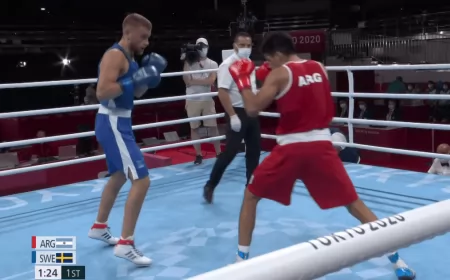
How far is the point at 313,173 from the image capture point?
214cm

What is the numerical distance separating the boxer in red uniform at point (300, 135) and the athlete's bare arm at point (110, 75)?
1.91 feet

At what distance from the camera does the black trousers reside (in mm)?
3453

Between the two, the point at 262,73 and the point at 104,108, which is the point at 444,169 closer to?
the point at 262,73

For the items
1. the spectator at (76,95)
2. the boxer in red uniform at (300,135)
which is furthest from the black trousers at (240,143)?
the spectator at (76,95)

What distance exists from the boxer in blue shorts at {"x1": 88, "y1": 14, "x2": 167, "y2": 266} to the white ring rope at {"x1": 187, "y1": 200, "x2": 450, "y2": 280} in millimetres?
1703

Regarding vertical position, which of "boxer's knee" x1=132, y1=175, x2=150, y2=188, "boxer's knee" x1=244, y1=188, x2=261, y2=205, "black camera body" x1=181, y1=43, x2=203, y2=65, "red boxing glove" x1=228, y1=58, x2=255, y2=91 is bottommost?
"boxer's knee" x1=244, y1=188, x2=261, y2=205

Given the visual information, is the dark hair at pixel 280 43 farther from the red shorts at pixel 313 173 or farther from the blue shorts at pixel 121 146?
the blue shorts at pixel 121 146

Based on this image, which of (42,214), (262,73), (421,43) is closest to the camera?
(262,73)

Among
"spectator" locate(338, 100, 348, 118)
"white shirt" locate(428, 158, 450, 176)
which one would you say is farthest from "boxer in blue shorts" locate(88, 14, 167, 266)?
"spectator" locate(338, 100, 348, 118)

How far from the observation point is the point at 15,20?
1304 cm

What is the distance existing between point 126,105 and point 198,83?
226 cm

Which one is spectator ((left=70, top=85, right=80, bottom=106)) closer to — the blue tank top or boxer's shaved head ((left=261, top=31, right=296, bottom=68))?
the blue tank top

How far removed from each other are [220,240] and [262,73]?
0.91 metres

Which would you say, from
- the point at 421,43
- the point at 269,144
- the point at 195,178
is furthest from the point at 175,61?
the point at 195,178
